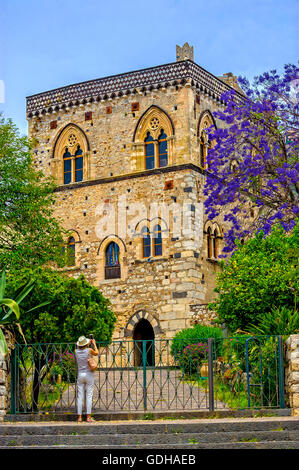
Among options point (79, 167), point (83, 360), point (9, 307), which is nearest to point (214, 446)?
point (83, 360)

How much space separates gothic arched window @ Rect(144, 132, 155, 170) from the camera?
31.1 meters

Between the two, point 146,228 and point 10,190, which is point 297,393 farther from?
point 146,228

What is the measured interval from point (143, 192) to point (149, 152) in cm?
154

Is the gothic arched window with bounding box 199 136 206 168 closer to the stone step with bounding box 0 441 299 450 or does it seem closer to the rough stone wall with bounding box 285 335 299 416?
the rough stone wall with bounding box 285 335 299 416

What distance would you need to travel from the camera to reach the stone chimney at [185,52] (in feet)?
102

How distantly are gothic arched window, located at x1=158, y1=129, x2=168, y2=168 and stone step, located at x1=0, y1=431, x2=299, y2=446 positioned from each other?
Answer: 1873 cm

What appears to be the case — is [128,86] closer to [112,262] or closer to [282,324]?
[112,262]

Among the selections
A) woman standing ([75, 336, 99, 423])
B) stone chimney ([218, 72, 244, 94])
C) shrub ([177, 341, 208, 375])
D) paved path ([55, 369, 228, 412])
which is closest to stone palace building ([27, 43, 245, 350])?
stone chimney ([218, 72, 244, 94])

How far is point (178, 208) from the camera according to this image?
98.6ft

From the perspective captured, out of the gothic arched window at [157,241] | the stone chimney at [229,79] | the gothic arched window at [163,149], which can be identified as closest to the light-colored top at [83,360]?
the gothic arched window at [157,241]

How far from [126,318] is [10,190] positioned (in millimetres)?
7068

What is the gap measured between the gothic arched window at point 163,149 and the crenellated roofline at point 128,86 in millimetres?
1844

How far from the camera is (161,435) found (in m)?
12.8
